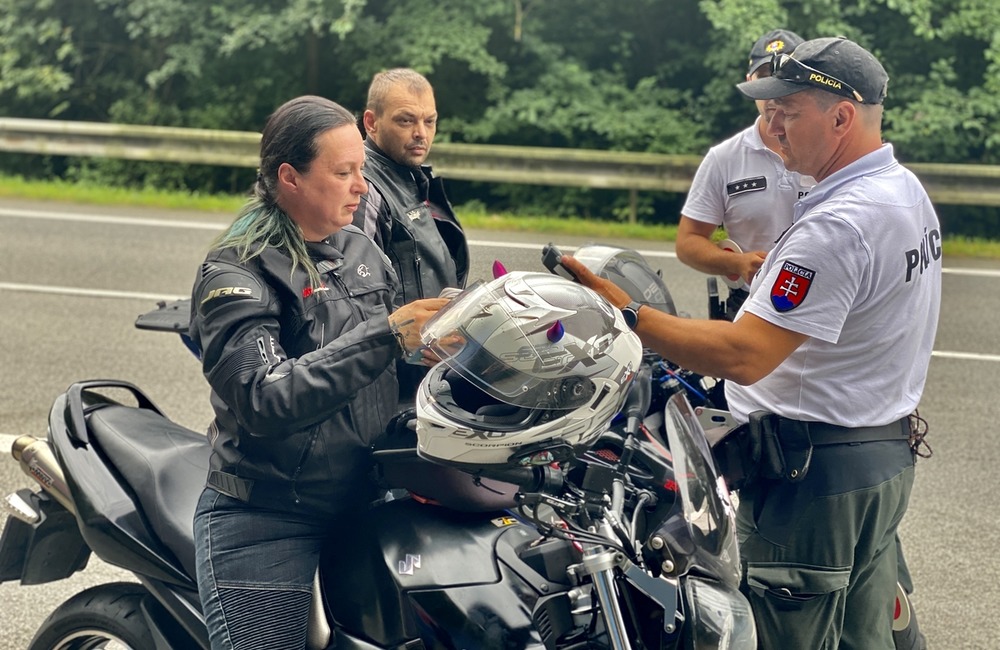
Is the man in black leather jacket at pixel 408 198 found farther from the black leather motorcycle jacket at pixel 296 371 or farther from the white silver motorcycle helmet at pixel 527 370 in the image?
the white silver motorcycle helmet at pixel 527 370

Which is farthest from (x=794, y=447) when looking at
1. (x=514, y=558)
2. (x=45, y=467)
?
(x=45, y=467)

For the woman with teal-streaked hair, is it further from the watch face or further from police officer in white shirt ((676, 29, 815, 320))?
police officer in white shirt ((676, 29, 815, 320))

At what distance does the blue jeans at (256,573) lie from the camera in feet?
8.14

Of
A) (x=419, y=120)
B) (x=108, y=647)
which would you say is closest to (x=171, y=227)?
(x=419, y=120)

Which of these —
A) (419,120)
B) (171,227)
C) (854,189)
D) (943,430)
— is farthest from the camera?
(171,227)

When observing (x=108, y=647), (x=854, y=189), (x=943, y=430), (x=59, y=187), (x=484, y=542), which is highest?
(x=854, y=189)

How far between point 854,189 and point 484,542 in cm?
120

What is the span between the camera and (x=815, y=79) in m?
2.73

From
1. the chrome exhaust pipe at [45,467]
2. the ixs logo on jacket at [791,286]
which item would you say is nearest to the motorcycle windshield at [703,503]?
the ixs logo on jacket at [791,286]

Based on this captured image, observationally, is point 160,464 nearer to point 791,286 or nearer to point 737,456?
point 737,456

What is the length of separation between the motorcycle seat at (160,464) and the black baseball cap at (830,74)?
165 centimetres

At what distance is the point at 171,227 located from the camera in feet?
33.6

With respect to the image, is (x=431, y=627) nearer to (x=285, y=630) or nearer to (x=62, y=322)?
(x=285, y=630)

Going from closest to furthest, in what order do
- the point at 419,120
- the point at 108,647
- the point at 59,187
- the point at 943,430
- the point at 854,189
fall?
the point at 854,189
the point at 108,647
the point at 419,120
the point at 943,430
the point at 59,187
